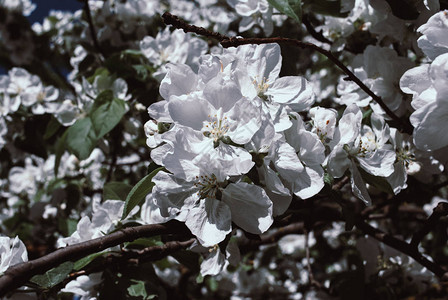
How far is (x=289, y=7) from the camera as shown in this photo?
54.6 inches

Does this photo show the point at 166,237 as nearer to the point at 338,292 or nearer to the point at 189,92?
the point at 189,92

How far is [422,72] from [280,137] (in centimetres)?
43

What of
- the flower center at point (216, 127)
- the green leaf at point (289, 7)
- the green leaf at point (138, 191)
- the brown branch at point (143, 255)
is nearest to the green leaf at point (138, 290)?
the brown branch at point (143, 255)

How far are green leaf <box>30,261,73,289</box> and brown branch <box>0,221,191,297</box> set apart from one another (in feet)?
0.67

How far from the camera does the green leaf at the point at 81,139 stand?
187cm

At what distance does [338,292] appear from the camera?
6.84 feet

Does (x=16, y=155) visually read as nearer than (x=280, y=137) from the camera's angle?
No

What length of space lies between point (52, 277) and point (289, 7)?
1.16m

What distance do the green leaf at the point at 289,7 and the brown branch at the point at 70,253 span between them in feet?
2.67

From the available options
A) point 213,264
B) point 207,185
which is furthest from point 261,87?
point 213,264

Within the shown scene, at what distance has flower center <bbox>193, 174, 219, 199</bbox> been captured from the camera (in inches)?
40.2

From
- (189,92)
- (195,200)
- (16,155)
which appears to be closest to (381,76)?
(189,92)

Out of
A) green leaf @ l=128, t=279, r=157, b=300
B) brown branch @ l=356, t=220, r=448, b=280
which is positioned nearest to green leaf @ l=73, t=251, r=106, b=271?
green leaf @ l=128, t=279, r=157, b=300

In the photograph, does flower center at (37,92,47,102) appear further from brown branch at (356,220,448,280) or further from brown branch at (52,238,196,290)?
brown branch at (356,220,448,280)
